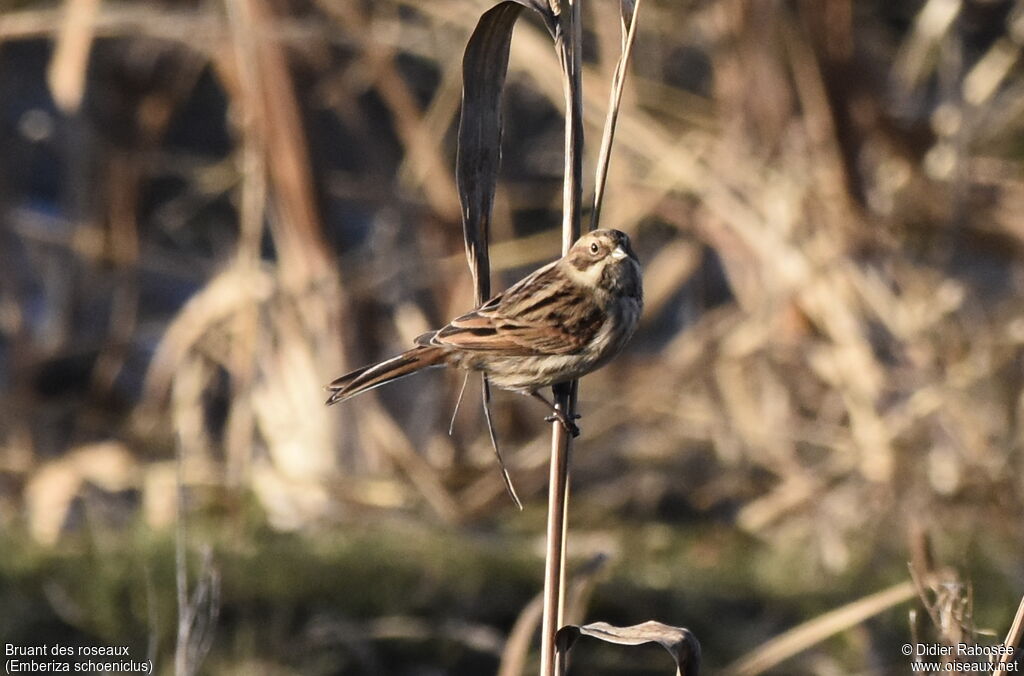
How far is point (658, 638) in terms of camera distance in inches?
66.0

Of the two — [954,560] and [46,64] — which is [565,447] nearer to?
[954,560]

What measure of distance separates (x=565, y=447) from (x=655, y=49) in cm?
329

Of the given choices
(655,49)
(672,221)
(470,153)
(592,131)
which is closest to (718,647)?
(672,221)

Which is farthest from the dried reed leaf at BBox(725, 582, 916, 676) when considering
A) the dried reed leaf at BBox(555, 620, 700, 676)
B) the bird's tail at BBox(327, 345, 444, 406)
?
the bird's tail at BBox(327, 345, 444, 406)

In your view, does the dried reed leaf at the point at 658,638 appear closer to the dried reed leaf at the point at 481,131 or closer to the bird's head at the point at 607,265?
the dried reed leaf at the point at 481,131

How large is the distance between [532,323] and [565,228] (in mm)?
337

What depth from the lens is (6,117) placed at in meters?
4.92

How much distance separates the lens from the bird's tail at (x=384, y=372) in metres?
1.83

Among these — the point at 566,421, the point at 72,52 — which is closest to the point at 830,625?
the point at 566,421

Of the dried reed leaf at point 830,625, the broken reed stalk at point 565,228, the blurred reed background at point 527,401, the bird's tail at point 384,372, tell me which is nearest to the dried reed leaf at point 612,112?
the broken reed stalk at point 565,228

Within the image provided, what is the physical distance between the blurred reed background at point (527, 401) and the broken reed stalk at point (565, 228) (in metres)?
1.80

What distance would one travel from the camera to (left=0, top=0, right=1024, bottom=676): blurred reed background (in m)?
3.81

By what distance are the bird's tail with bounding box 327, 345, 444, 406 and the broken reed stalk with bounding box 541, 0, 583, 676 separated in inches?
12.2

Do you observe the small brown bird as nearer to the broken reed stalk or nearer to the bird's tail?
the bird's tail
